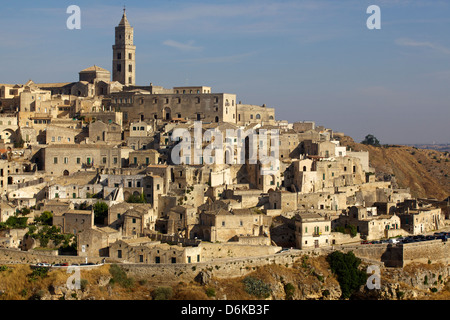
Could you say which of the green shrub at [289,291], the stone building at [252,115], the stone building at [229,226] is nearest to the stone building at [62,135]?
the stone building at [252,115]

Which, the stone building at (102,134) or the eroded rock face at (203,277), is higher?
the stone building at (102,134)

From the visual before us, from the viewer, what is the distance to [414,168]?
9200cm

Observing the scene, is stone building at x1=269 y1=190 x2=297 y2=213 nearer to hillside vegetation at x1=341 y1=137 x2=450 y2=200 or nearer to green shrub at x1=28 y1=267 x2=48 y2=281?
green shrub at x1=28 y1=267 x2=48 y2=281

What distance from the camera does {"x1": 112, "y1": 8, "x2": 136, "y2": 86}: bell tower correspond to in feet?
236

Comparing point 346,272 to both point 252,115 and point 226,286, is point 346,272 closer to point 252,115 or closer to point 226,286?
point 226,286

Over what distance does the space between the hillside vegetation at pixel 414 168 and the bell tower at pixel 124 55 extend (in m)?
26.1

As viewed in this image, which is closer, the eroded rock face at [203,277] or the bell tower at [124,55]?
the eroded rock face at [203,277]

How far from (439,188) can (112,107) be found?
137ft

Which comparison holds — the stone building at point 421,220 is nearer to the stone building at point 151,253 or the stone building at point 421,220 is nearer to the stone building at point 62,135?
the stone building at point 151,253

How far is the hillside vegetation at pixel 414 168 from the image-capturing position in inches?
3236

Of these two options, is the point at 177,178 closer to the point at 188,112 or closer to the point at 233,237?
the point at 233,237

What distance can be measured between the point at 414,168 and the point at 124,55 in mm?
41492

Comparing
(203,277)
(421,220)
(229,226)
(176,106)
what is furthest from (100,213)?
(421,220)
